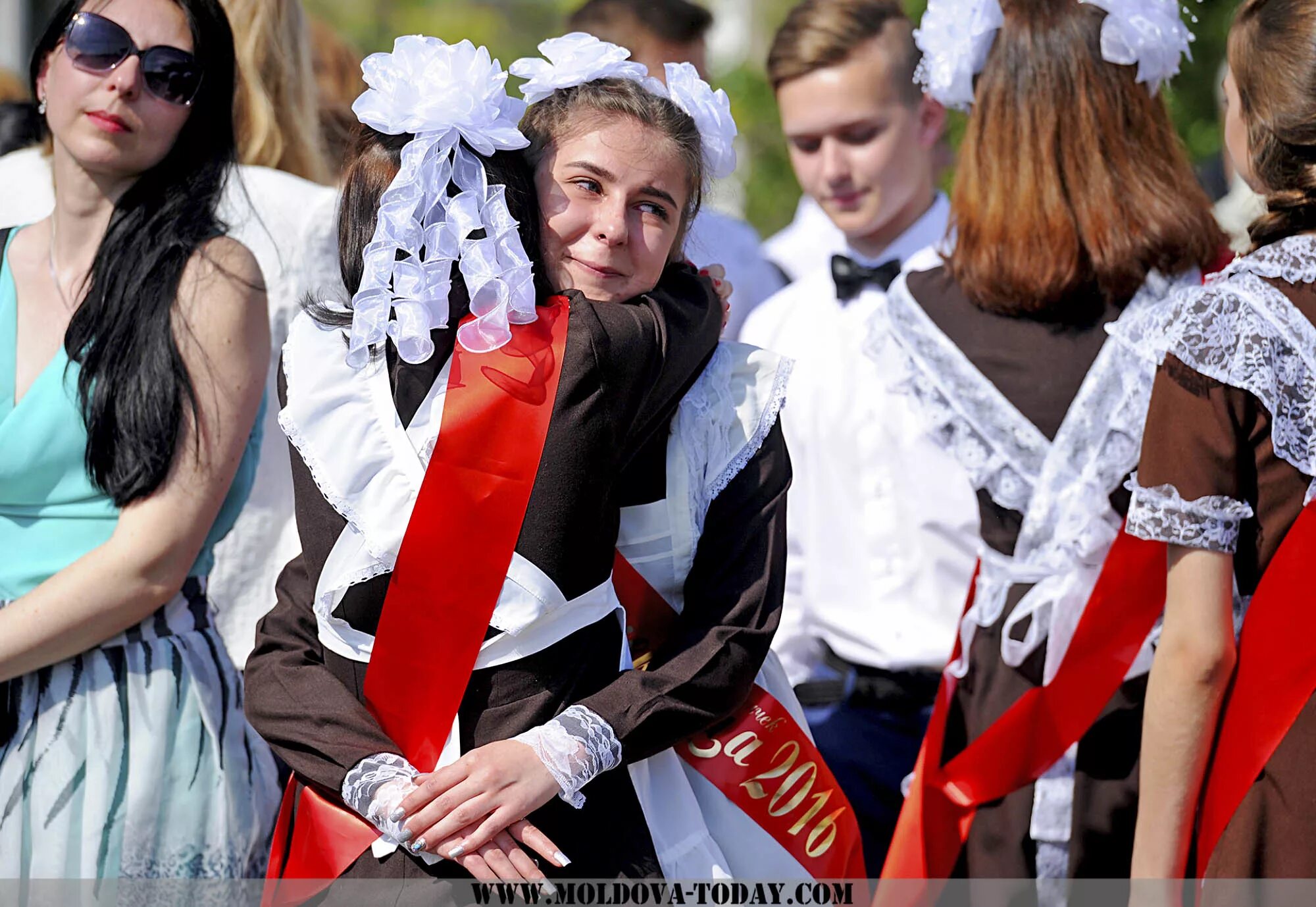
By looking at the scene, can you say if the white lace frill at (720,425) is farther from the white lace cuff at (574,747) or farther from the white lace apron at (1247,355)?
the white lace apron at (1247,355)

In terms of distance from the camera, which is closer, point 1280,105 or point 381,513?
point 381,513

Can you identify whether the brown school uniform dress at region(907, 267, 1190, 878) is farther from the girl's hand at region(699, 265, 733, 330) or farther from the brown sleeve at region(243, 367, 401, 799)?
the brown sleeve at region(243, 367, 401, 799)

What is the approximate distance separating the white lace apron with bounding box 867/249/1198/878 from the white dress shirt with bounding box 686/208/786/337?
169cm

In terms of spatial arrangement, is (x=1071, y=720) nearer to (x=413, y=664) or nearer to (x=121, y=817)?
(x=413, y=664)

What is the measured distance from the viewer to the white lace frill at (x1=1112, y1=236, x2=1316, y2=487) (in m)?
2.19

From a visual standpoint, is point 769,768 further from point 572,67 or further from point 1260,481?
point 572,67

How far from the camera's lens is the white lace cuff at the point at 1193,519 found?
223 cm

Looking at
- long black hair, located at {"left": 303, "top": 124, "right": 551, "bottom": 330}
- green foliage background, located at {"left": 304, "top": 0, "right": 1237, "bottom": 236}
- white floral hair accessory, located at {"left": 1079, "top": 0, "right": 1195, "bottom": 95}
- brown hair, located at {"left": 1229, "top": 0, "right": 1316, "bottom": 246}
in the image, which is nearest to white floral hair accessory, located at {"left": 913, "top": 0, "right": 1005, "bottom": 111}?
white floral hair accessory, located at {"left": 1079, "top": 0, "right": 1195, "bottom": 95}

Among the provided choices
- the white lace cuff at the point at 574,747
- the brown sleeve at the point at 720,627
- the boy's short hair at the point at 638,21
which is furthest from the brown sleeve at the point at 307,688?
the boy's short hair at the point at 638,21

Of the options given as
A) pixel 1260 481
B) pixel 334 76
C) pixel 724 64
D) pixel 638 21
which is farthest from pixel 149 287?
pixel 724 64

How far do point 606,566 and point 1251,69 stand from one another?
139 centimetres

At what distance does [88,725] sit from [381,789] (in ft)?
2.80

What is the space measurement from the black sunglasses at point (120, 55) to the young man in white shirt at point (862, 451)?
165 cm

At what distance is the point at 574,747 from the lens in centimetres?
189
